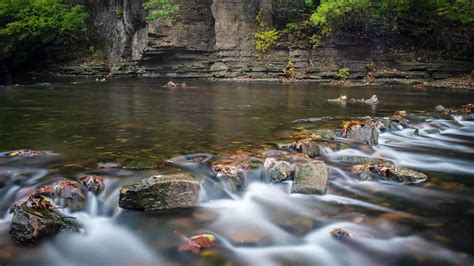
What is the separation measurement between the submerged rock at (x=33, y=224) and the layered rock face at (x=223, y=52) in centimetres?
1881

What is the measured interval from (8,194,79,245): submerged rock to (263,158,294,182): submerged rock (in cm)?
247

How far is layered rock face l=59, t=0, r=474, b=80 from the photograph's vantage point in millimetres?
21297

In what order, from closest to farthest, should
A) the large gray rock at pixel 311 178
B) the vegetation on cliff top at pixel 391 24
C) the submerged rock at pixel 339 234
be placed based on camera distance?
the submerged rock at pixel 339 234
the large gray rock at pixel 311 178
the vegetation on cliff top at pixel 391 24

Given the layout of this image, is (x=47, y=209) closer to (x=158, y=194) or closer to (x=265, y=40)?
(x=158, y=194)

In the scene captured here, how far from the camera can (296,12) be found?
24.5 m

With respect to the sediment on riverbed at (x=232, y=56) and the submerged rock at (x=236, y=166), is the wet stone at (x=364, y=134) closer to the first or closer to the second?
the submerged rock at (x=236, y=166)

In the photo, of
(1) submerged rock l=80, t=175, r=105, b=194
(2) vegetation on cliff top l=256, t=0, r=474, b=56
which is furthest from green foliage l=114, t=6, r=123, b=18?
(1) submerged rock l=80, t=175, r=105, b=194

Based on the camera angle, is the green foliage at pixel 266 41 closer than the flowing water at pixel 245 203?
No

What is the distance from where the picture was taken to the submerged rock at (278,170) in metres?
5.13

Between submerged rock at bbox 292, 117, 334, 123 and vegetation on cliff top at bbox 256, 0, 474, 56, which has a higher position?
vegetation on cliff top at bbox 256, 0, 474, 56

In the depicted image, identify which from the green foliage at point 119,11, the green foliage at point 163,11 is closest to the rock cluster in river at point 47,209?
the green foliage at point 163,11

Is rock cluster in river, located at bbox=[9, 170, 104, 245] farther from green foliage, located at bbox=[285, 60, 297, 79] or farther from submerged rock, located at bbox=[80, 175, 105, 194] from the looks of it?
green foliage, located at bbox=[285, 60, 297, 79]

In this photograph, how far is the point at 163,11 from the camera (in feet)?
77.2

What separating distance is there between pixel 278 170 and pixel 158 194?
5.56ft
